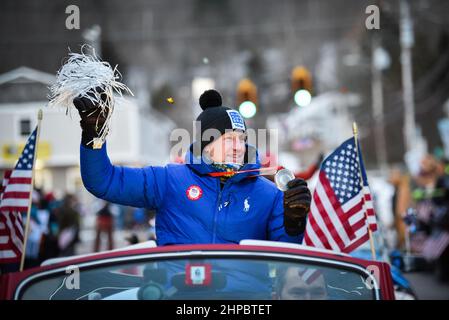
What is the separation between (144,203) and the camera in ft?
15.1

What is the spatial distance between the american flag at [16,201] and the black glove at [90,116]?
214 cm

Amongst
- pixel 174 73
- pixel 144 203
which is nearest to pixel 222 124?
pixel 144 203

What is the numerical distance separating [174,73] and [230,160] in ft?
241

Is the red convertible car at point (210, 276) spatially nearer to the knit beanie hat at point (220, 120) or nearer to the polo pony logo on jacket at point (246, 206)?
the polo pony logo on jacket at point (246, 206)

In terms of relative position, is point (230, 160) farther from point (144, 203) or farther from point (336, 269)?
point (336, 269)

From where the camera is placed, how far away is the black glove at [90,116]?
4.01 meters

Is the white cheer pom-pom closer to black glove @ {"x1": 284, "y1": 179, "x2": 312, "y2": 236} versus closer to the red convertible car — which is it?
the red convertible car

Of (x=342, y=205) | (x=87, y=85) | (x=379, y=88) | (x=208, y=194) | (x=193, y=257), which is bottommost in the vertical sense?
(x=193, y=257)

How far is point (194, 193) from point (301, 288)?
1.16 metres

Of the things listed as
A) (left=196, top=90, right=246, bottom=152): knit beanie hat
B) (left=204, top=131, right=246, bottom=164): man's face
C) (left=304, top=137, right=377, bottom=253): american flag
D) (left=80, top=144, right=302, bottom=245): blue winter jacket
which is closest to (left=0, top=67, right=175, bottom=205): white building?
(left=304, top=137, right=377, bottom=253): american flag

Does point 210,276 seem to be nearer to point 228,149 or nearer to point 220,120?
point 228,149

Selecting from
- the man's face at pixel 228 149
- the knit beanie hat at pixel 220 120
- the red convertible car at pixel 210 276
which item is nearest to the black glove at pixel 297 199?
the man's face at pixel 228 149

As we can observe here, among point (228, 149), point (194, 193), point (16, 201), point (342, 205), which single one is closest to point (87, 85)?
point (194, 193)

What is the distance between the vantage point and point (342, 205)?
18.5ft
